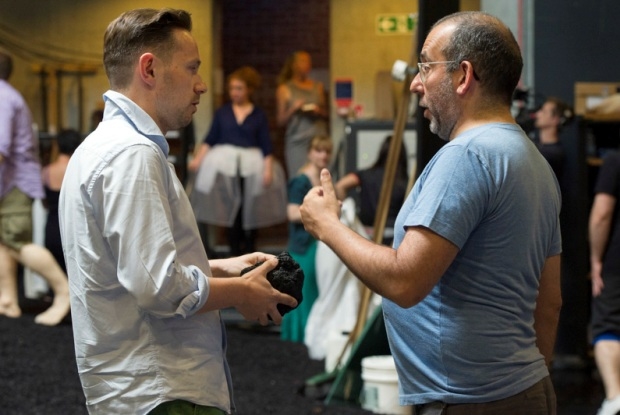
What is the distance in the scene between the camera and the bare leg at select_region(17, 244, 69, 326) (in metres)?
7.52

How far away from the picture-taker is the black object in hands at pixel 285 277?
7.99 ft

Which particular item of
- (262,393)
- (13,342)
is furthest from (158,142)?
(13,342)

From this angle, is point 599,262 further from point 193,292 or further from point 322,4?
point 322,4

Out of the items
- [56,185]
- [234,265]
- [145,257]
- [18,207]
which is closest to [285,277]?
[234,265]

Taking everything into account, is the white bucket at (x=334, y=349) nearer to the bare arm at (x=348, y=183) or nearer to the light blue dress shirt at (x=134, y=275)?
the bare arm at (x=348, y=183)

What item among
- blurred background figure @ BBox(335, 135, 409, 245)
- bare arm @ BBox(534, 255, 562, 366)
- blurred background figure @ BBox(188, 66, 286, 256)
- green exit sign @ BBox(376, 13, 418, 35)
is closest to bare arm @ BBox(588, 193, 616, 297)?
blurred background figure @ BBox(335, 135, 409, 245)

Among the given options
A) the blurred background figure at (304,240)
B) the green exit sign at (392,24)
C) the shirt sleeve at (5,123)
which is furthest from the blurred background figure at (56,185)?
the green exit sign at (392,24)

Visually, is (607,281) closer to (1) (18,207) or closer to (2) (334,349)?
(2) (334,349)

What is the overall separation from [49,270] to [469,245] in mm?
5664

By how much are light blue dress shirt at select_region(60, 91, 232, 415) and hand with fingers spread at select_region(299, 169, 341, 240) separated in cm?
25

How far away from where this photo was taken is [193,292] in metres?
2.23

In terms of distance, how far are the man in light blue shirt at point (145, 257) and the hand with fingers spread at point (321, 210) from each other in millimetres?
135

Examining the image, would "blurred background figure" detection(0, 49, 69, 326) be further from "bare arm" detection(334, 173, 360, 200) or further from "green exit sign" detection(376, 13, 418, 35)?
"green exit sign" detection(376, 13, 418, 35)

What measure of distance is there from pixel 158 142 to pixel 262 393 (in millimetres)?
3816
